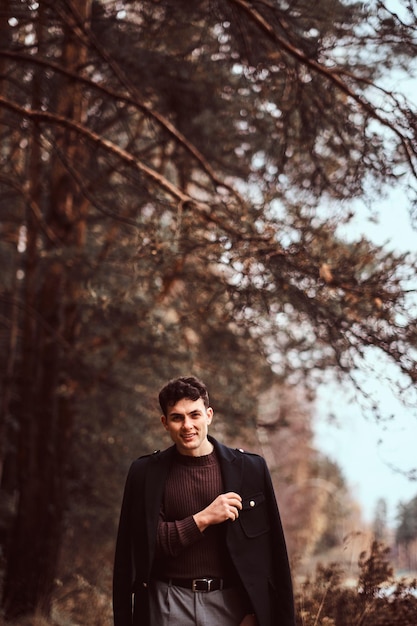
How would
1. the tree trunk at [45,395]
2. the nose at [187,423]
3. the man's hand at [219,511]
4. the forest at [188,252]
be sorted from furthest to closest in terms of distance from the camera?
Result: the tree trunk at [45,395] < the forest at [188,252] < the nose at [187,423] < the man's hand at [219,511]

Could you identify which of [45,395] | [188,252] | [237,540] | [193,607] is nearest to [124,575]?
[193,607]

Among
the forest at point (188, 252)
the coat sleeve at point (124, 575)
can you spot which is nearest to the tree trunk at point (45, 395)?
the forest at point (188, 252)

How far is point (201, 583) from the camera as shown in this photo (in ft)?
11.8

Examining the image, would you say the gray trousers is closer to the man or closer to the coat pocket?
the man

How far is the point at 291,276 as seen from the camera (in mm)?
6605

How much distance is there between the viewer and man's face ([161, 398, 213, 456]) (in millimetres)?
3699

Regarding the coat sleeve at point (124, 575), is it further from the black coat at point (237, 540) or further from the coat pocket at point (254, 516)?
the coat pocket at point (254, 516)

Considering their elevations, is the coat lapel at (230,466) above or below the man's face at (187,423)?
below

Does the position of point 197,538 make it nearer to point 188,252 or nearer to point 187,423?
point 187,423

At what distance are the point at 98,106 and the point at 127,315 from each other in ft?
10.6

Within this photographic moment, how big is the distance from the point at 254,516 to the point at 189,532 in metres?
0.35

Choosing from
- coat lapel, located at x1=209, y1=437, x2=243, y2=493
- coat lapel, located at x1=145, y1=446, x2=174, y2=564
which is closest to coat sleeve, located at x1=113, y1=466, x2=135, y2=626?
coat lapel, located at x1=145, y1=446, x2=174, y2=564

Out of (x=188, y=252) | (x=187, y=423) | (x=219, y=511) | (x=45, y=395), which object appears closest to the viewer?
(x=219, y=511)

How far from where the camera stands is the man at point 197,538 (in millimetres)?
3604
